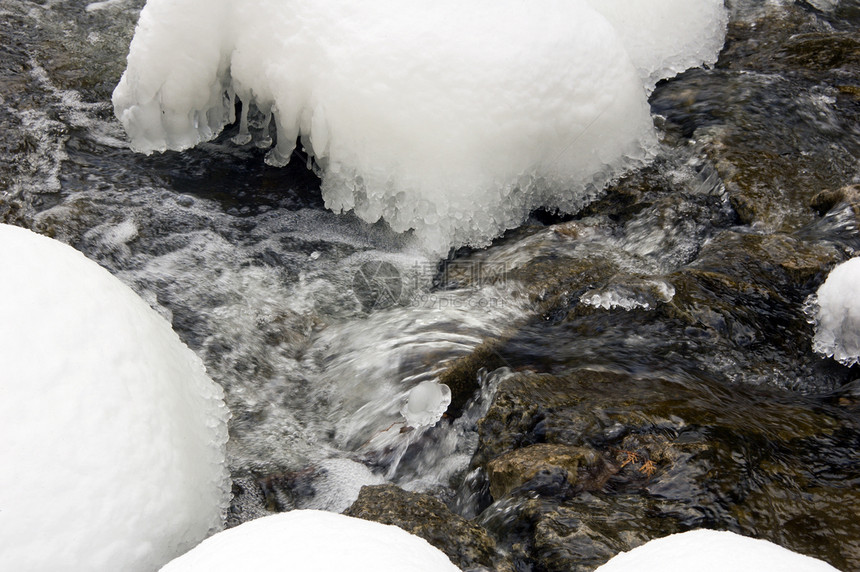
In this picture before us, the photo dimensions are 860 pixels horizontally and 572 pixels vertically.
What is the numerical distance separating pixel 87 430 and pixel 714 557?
1.78m

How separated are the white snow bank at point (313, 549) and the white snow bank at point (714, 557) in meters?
0.52

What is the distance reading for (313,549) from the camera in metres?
1.75

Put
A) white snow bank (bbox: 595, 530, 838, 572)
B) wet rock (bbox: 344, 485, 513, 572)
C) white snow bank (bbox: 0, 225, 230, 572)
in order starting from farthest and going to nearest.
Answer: wet rock (bbox: 344, 485, 513, 572), white snow bank (bbox: 0, 225, 230, 572), white snow bank (bbox: 595, 530, 838, 572)

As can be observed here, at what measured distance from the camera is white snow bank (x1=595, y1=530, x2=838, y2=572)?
1.60 m

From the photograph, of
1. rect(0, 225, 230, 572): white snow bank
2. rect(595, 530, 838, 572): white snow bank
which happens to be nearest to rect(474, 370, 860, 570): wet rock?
rect(595, 530, 838, 572): white snow bank

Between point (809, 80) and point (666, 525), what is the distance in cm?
431

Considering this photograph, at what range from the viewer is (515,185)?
14.6ft

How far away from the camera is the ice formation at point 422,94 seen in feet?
13.6

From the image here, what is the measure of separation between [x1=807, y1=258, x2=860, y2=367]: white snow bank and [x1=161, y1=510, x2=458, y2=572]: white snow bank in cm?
241

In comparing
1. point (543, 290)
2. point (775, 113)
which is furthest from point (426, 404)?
point (775, 113)

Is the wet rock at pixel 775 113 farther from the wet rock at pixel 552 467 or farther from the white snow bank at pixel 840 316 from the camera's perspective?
the wet rock at pixel 552 467

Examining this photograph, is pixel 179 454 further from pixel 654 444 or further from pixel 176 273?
pixel 176 273

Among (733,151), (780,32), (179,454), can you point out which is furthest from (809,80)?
(179,454)

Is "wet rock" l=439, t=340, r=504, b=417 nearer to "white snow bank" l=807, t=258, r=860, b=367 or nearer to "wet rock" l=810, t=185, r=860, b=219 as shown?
"white snow bank" l=807, t=258, r=860, b=367
